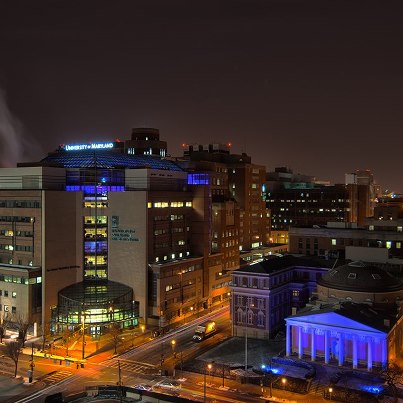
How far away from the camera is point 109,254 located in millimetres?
126000

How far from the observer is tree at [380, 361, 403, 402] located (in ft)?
254

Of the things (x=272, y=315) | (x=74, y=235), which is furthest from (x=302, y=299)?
(x=74, y=235)

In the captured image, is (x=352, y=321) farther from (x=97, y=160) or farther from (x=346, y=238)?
(x=97, y=160)

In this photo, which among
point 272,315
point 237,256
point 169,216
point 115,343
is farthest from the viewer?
point 237,256

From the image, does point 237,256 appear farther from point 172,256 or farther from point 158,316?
point 158,316

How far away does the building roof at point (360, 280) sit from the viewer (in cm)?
10406

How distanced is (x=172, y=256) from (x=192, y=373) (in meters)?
46.6

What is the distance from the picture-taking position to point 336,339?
9381 cm

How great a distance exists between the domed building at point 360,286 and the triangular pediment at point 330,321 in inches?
503

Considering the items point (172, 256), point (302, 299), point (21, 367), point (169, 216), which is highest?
point (169, 216)

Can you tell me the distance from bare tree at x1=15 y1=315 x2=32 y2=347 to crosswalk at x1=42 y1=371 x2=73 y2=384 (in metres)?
15.2

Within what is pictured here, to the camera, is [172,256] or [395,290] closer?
[395,290]

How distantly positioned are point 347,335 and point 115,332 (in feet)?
154

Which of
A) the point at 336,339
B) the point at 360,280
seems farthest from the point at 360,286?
the point at 336,339
